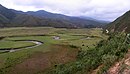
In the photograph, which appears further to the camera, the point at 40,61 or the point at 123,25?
the point at 123,25

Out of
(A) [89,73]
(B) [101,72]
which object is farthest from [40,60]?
(B) [101,72]

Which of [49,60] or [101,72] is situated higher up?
[101,72]

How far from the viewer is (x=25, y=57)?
60.7 metres

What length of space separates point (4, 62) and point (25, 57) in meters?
6.33

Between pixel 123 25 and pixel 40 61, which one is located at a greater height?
pixel 123 25

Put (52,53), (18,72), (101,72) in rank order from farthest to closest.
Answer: (52,53), (18,72), (101,72)

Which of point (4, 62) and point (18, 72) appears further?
point (4, 62)

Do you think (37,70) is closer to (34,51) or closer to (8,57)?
(8,57)

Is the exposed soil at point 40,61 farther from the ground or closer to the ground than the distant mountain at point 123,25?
closer to the ground

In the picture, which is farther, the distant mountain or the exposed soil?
the distant mountain

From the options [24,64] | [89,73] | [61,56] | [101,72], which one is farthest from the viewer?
[61,56]

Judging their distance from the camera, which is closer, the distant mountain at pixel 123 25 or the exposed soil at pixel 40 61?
the exposed soil at pixel 40 61

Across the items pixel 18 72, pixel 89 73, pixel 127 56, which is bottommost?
pixel 18 72

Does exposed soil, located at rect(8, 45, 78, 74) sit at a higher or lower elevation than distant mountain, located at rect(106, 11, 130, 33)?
lower
